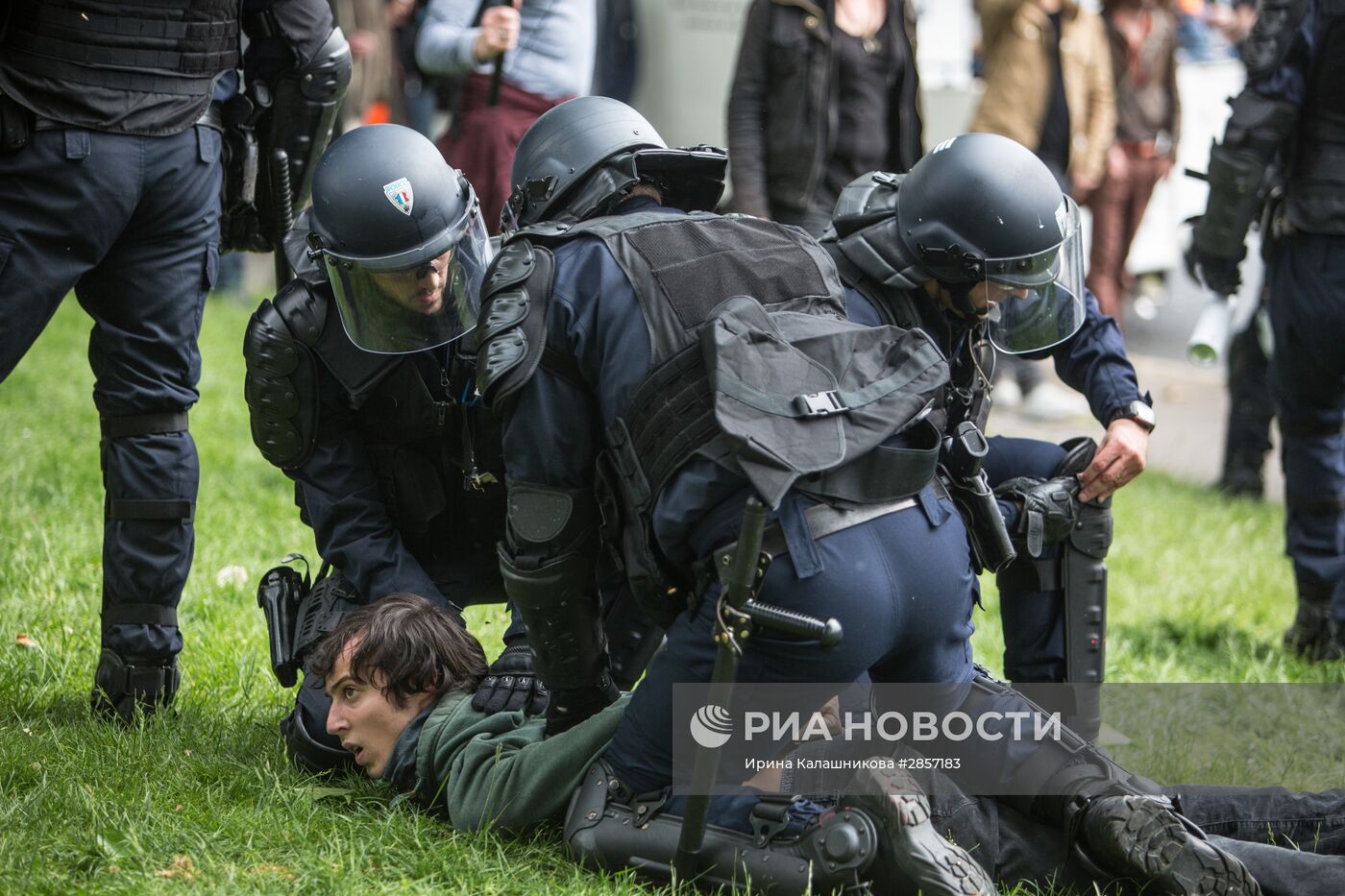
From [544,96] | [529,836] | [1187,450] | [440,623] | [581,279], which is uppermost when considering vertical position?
[581,279]

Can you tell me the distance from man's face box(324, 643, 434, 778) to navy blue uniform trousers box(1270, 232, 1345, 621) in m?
2.97

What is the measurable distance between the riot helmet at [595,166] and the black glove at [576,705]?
948 mm

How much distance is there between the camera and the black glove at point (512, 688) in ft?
10.9

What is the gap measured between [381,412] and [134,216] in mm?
694

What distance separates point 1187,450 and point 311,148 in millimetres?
5475

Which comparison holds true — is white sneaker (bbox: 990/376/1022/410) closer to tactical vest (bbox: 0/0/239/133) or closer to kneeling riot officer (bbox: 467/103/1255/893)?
kneeling riot officer (bbox: 467/103/1255/893)

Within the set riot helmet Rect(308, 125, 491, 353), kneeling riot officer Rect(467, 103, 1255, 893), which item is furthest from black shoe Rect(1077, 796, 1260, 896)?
Answer: riot helmet Rect(308, 125, 491, 353)

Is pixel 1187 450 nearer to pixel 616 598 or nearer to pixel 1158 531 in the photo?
pixel 1158 531

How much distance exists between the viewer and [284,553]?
5.09m

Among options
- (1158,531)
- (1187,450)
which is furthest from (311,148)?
(1187,450)

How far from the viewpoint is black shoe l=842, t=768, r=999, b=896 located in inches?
107

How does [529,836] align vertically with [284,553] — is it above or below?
above

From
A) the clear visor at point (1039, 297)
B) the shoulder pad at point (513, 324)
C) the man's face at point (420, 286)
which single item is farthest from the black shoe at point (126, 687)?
the clear visor at point (1039, 297)

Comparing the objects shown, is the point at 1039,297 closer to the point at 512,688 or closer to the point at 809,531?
the point at 809,531
